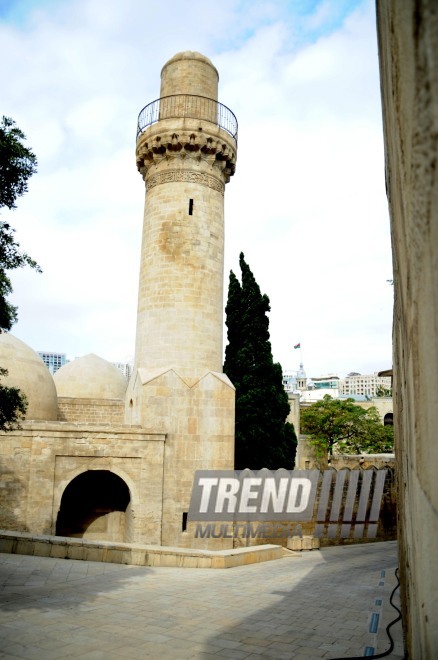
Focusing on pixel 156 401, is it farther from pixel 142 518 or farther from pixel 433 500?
pixel 433 500

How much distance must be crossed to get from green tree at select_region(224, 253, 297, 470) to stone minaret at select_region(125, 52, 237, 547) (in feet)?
10.5

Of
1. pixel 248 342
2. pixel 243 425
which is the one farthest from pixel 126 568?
pixel 248 342

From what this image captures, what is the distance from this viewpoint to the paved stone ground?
18.7 ft

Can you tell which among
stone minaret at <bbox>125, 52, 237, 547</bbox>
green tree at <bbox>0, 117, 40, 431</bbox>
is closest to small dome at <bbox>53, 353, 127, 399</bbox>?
stone minaret at <bbox>125, 52, 237, 547</bbox>

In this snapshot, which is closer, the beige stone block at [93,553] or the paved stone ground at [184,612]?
the paved stone ground at [184,612]

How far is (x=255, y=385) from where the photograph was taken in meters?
20.3

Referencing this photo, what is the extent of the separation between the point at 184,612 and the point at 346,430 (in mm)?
28210

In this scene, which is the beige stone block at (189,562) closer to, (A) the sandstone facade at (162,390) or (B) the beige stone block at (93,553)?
(B) the beige stone block at (93,553)

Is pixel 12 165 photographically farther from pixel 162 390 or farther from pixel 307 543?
pixel 307 543

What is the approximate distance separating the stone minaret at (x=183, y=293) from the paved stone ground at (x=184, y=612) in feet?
15.6

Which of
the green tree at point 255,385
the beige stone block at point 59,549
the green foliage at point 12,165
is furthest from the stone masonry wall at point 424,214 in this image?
the green tree at point 255,385

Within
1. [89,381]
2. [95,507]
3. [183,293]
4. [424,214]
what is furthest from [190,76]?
[424,214]

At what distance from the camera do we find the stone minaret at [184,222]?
16.5 metres

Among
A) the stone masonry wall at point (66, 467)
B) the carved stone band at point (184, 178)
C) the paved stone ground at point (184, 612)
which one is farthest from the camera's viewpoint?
the carved stone band at point (184, 178)
